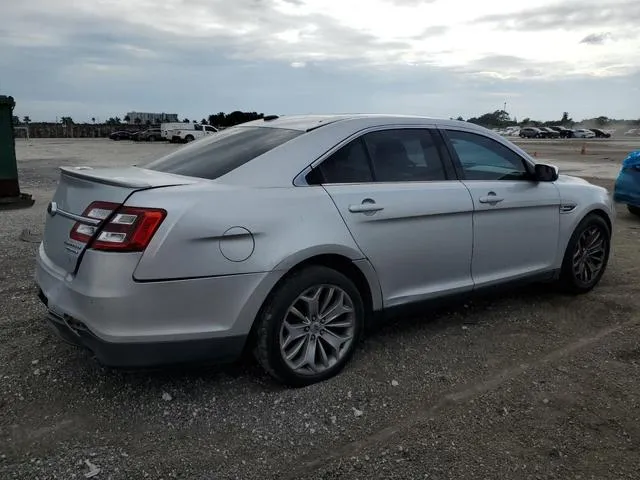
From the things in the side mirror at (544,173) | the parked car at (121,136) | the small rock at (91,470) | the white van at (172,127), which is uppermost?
the white van at (172,127)

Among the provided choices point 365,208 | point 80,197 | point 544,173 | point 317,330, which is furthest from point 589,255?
point 80,197

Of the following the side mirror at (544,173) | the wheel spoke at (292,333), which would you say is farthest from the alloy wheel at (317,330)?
the side mirror at (544,173)

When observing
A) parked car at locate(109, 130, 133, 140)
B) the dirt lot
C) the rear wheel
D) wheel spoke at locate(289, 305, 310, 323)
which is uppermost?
parked car at locate(109, 130, 133, 140)

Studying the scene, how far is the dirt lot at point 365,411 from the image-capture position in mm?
2785

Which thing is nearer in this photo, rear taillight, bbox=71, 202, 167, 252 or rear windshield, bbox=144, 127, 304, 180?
rear taillight, bbox=71, 202, 167, 252

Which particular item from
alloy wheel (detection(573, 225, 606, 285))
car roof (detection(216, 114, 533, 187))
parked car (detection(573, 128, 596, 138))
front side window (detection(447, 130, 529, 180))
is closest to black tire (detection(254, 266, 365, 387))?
car roof (detection(216, 114, 533, 187))

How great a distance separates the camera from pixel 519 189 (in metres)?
4.64

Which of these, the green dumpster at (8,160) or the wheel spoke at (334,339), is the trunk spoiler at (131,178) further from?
the green dumpster at (8,160)

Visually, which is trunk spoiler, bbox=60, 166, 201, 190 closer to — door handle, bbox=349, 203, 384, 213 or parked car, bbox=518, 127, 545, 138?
door handle, bbox=349, 203, 384, 213

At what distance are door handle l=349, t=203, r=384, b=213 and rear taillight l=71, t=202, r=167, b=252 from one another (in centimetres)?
117

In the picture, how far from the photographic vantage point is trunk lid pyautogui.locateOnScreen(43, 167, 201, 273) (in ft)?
10.1

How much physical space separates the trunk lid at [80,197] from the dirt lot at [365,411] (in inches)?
31.8

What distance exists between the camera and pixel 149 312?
2943 mm

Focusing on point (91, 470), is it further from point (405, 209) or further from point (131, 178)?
point (405, 209)
